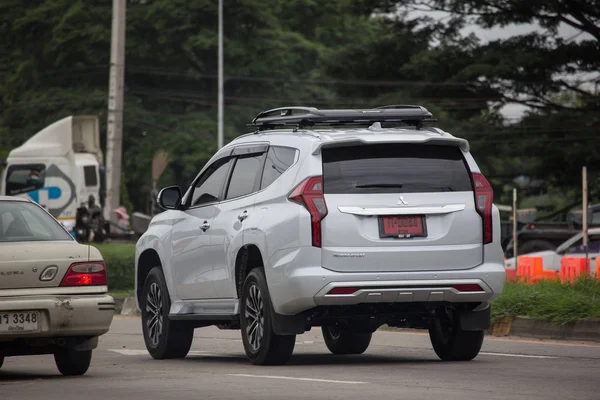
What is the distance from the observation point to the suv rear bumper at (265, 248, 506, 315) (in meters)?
11.4

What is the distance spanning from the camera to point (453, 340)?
12477 millimetres

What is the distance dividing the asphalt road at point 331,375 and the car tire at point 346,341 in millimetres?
129

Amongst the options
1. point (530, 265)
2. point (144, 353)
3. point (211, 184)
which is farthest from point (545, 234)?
point (211, 184)

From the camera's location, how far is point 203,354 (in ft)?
47.8

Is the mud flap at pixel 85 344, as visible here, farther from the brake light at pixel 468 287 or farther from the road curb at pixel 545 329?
the road curb at pixel 545 329

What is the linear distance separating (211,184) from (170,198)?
1.57ft

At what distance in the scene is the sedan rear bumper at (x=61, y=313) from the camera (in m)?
11.0

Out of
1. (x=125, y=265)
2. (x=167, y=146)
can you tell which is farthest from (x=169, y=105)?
(x=125, y=265)

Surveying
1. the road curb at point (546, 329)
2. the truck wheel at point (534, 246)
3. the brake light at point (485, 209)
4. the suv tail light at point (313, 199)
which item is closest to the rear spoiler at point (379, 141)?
the suv tail light at point (313, 199)

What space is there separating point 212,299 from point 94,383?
7.57 feet

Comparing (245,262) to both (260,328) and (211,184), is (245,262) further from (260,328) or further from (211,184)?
(211,184)

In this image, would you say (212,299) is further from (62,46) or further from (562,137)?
(62,46)

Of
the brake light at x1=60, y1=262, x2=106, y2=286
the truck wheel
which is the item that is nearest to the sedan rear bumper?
the brake light at x1=60, y1=262, x2=106, y2=286

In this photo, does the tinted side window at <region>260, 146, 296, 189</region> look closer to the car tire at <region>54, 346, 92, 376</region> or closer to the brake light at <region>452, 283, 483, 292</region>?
the brake light at <region>452, 283, 483, 292</region>
